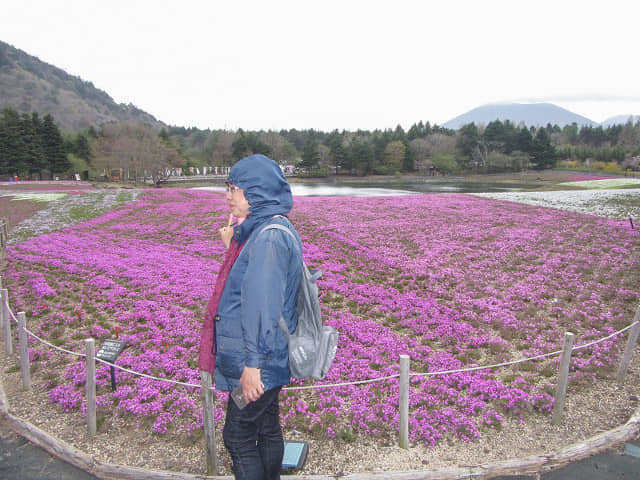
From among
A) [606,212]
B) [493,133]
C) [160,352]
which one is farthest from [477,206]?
[493,133]

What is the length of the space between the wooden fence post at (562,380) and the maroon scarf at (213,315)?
4423mm

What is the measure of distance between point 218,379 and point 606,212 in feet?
93.4

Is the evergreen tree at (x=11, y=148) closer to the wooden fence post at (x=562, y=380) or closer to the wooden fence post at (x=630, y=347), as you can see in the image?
the wooden fence post at (x=562, y=380)

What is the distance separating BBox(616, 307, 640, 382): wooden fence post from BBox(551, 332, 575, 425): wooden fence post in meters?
1.90

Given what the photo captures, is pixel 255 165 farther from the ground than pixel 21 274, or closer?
farther from the ground

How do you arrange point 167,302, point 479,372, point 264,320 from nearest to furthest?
1. point 264,320
2. point 479,372
3. point 167,302

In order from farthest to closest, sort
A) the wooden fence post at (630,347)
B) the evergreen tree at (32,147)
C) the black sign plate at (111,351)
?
the evergreen tree at (32,147)
the wooden fence post at (630,347)
the black sign plate at (111,351)

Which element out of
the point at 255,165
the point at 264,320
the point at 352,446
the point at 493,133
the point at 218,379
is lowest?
the point at 352,446

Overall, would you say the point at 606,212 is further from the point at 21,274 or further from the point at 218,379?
the point at 21,274

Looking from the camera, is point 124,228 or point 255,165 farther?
point 124,228

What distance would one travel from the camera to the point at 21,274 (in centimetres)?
1242

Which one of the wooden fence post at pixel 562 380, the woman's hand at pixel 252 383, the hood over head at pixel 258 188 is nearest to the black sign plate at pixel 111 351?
the woman's hand at pixel 252 383

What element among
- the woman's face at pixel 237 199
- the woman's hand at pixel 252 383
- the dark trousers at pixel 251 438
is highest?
the woman's face at pixel 237 199

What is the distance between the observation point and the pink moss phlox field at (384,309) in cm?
550
